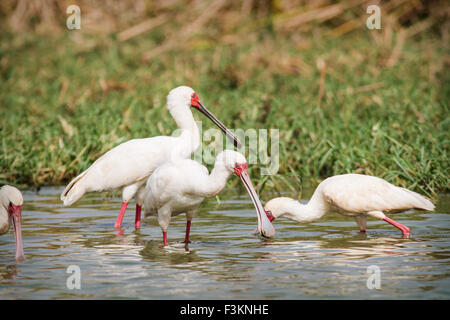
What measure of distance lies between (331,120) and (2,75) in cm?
669

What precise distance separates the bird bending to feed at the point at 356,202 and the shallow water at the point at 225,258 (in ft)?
0.54

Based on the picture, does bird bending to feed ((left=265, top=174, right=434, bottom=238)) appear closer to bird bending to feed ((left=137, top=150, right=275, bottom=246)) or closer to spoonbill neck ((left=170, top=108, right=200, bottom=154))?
bird bending to feed ((left=137, top=150, right=275, bottom=246))

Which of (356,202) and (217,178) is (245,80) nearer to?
(356,202)

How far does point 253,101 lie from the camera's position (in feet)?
39.1

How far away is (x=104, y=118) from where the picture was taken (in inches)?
433

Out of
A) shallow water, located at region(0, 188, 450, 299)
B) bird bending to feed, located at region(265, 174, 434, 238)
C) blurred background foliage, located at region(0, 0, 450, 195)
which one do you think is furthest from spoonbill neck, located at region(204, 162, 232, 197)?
blurred background foliage, located at region(0, 0, 450, 195)

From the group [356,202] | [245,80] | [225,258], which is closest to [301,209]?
[356,202]

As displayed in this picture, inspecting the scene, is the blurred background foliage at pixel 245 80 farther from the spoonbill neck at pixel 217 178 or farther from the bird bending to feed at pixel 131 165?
the spoonbill neck at pixel 217 178

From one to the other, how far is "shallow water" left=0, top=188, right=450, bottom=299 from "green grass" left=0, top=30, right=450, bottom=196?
3.47 feet

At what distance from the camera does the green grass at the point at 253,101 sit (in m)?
9.35

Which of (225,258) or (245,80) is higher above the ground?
(245,80)

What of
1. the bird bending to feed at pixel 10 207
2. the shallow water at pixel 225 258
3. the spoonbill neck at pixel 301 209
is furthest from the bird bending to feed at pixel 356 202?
the bird bending to feed at pixel 10 207

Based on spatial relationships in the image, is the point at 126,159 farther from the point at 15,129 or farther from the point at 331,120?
the point at 331,120

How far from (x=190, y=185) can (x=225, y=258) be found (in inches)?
28.8
